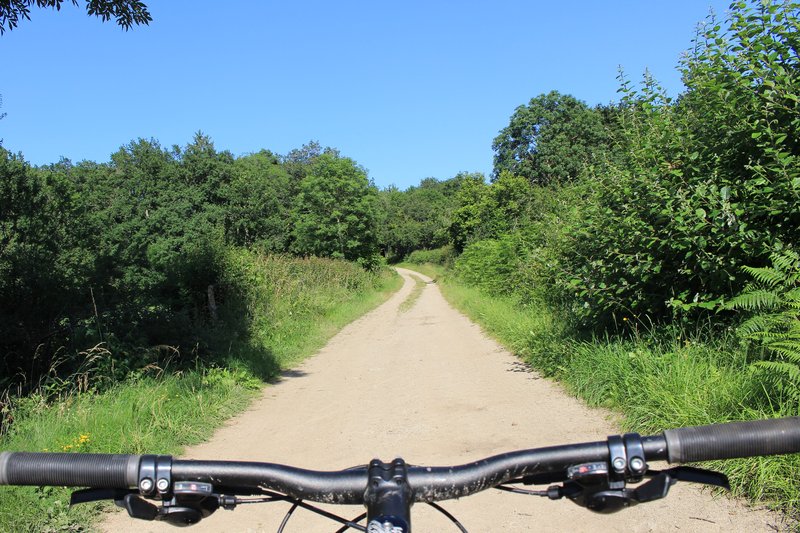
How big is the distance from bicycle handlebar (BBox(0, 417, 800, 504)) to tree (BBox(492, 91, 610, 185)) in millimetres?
52441

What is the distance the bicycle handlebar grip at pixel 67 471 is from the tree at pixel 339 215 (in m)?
44.9

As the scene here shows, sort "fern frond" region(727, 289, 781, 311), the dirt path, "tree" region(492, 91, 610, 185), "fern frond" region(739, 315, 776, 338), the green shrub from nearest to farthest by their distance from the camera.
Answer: the dirt path
"fern frond" region(739, 315, 776, 338)
"fern frond" region(727, 289, 781, 311)
"tree" region(492, 91, 610, 185)
the green shrub

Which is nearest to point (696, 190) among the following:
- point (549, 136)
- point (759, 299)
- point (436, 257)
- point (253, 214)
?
point (759, 299)

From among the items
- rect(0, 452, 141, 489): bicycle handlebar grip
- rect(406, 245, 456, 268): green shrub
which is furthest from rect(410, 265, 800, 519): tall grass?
rect(406, 245, 456, 268): green shrub

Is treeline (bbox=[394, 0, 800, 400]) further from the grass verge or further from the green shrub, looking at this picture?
the green shrub

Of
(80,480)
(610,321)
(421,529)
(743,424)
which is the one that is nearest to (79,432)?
(421,529)

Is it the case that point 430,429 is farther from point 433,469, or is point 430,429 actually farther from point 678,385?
point 433,469

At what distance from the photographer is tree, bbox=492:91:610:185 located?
5434cm

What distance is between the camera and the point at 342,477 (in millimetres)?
1625

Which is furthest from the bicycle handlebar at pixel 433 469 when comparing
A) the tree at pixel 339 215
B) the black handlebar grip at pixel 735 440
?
the tree at pixel 339 215

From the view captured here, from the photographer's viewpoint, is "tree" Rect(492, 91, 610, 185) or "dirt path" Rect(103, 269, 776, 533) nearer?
"dirt path" Rect(103, 269, 776, 533)

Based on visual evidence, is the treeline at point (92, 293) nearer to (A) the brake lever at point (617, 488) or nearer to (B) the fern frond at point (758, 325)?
(B) the fern frond at point (758, 325)

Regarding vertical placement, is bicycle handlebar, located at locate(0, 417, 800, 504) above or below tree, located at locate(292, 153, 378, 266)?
below

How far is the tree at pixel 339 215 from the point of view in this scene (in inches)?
1871
